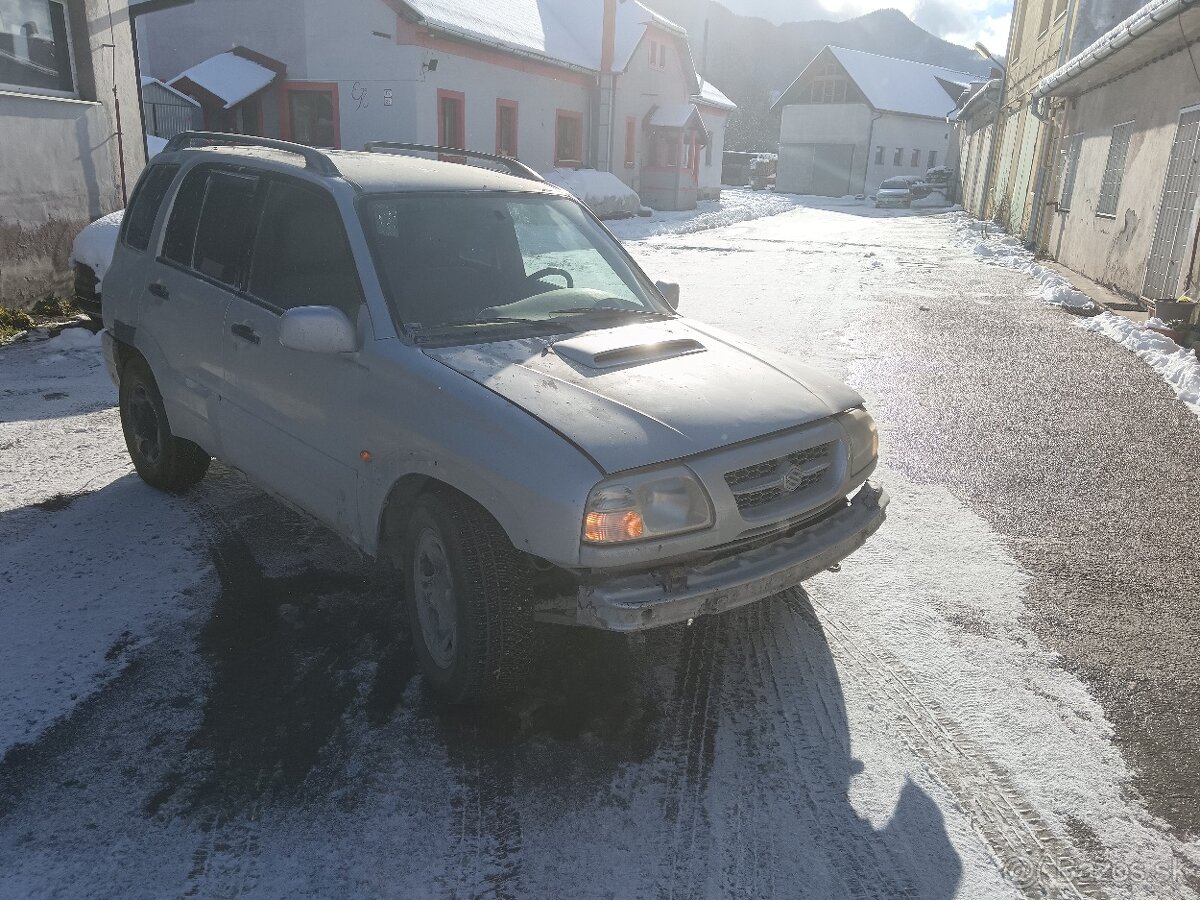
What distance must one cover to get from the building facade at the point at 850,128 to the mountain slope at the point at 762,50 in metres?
27.8

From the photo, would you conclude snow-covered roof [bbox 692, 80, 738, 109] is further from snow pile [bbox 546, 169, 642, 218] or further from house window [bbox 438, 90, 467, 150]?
house window [bbox 438, 90, 467, 150]

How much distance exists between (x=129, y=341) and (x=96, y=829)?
9.96ft

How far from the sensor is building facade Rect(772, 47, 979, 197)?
180 feet

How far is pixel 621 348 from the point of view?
3596 millimetres

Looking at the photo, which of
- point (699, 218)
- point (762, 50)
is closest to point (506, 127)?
point (699, 218)

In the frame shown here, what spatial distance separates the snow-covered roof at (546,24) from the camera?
2298 cm

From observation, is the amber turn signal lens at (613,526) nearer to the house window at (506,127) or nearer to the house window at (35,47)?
the house window at (35,47)

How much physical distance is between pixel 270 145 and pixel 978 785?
4197mm

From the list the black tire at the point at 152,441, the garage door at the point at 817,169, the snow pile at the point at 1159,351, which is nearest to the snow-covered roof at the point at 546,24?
the snow pile at the point at 1159,351

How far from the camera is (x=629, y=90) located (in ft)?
107

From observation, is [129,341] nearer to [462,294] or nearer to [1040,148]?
[462,294]

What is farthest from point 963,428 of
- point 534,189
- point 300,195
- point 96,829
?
point 96,829

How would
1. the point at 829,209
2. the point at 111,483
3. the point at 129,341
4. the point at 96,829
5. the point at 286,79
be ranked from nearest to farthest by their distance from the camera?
the point at 96,829, the point at 129,341, the point at 111,483, the point at 286,79, the point at 829,209

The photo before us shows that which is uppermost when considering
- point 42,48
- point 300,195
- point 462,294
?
point 42,48
